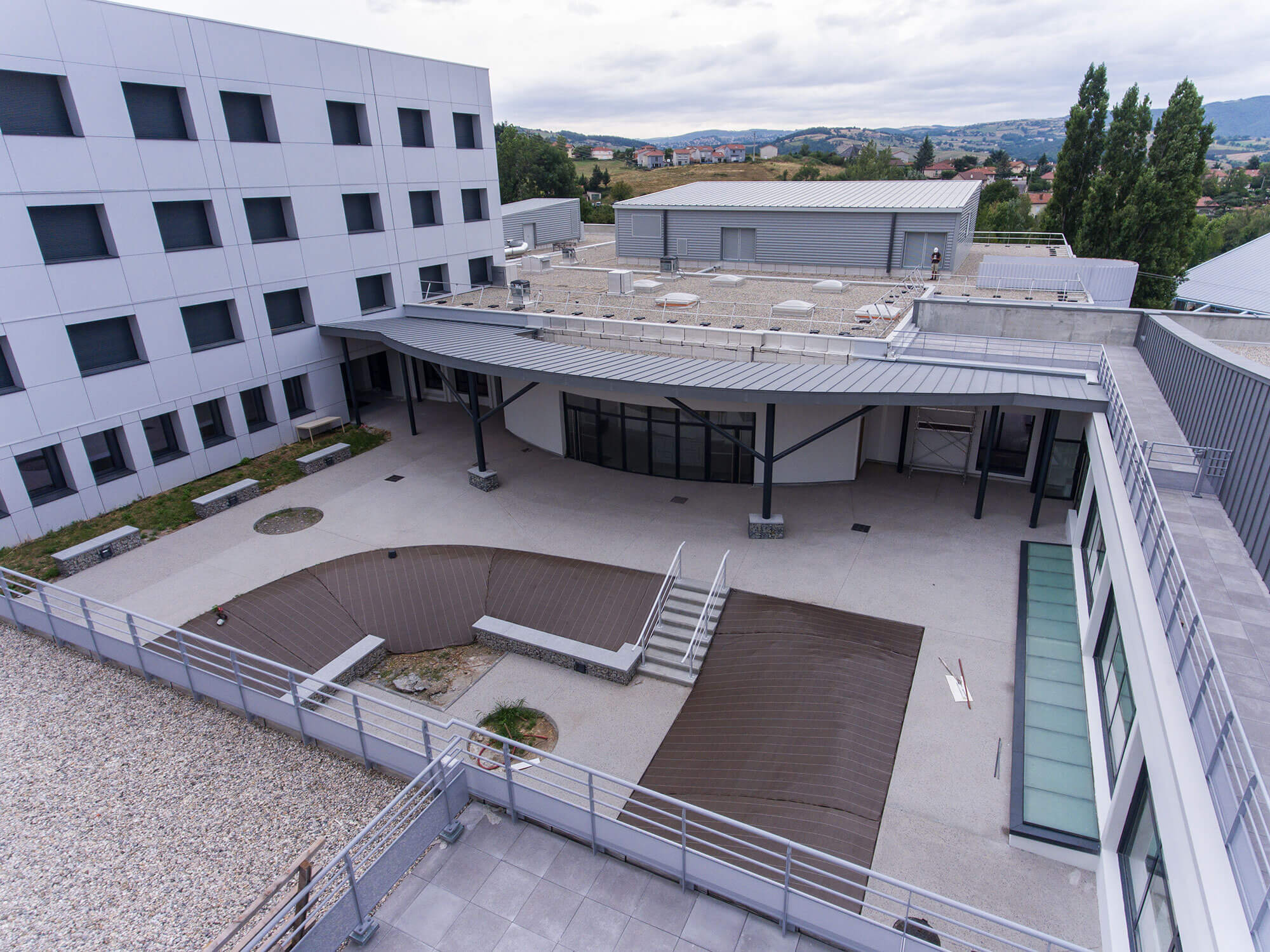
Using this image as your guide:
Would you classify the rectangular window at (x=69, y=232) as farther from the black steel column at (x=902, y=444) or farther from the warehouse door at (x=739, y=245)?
the warehouse door at (x=739, y=245)

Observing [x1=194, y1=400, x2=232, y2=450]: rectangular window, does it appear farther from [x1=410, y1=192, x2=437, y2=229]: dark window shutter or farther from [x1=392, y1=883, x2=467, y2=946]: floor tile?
[x1=392, y1=883, x2=467, y2=946]: floor tile

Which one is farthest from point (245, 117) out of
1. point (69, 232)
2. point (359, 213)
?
point (69, 232)

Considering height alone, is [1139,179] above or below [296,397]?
above

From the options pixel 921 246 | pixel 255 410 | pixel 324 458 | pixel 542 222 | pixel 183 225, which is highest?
pixel 183 225

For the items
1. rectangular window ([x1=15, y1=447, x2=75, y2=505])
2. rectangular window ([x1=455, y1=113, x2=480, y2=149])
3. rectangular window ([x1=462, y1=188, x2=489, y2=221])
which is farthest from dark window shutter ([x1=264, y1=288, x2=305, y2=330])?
rectangular window ([x1=455, y1=113, x2=480, y2=149])

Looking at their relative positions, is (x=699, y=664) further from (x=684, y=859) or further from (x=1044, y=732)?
(x=684, y=859)

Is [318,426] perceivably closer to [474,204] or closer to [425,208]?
[425,208]

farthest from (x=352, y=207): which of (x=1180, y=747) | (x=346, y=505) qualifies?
(x=1180, y=747)

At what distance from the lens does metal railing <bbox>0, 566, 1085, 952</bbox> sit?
20.0ft

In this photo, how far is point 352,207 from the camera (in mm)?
23547

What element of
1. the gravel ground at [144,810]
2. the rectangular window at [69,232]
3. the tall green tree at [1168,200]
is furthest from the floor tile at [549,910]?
the tall green tree at [1168,200]

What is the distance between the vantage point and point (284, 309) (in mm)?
22328

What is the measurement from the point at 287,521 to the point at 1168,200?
4191 centimetres

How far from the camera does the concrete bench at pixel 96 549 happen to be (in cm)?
1573
